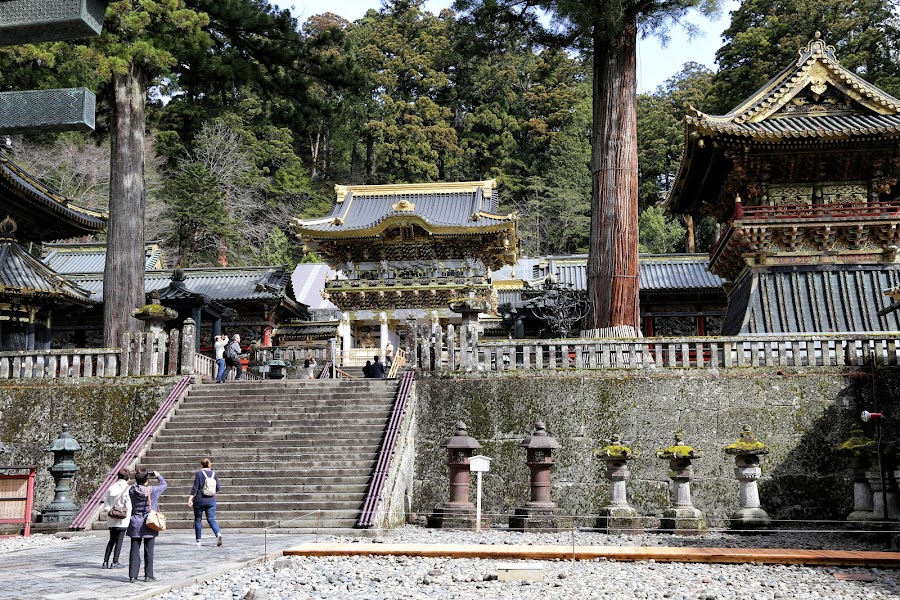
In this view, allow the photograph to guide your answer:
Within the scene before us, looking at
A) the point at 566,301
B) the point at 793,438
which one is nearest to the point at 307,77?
the point at 566,301

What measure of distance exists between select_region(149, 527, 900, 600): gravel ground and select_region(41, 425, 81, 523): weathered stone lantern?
5872 mm

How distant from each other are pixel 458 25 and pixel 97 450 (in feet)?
39.3

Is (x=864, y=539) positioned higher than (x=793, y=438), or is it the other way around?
(x=793, y=438)

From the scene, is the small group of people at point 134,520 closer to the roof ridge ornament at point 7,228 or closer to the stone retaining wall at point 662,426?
the stone retaining wall at point 662,426

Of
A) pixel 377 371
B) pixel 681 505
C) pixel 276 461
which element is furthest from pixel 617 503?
pixel 377 371

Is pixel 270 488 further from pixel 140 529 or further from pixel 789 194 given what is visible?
pixel 789 194

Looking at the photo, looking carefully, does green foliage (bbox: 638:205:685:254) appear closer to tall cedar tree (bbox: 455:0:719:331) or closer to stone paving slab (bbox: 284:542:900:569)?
tall cedar tree (bbox: 455:0:719:331)

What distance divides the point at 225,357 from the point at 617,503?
9.68 meters

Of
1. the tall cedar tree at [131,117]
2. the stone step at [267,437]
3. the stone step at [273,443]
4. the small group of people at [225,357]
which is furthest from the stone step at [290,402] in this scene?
the tall cedar tree at [131,117]

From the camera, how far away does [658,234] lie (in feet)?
145

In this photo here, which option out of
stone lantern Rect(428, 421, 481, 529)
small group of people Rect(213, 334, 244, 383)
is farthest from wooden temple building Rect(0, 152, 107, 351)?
stone lantern Rect(428, 421, 481, 529)

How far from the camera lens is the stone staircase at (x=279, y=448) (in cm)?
1382

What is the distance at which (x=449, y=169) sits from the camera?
52031 mm

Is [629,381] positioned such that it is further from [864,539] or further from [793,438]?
[864,539]
